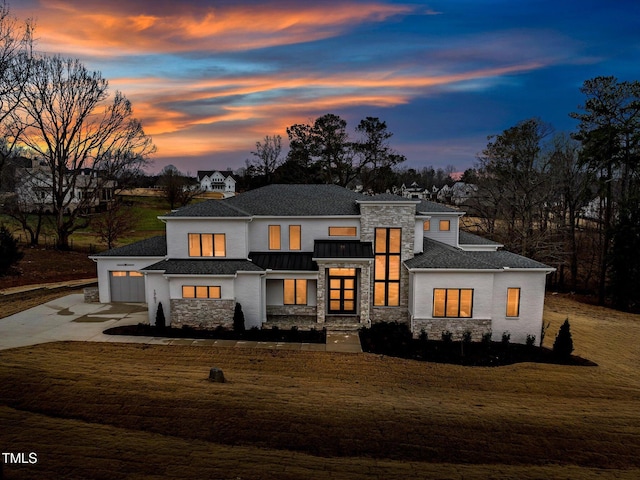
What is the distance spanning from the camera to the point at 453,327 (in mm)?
18203

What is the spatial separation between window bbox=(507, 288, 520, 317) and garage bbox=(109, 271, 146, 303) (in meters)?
20.3

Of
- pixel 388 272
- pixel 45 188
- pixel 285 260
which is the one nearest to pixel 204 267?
pixel 285 260

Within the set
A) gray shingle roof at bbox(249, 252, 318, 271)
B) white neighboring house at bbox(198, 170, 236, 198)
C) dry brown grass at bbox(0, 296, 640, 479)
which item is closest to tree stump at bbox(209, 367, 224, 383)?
dry brown grass at bbox(0, 296, 640, 479)

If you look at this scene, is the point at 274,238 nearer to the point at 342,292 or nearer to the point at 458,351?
the point at 342,292

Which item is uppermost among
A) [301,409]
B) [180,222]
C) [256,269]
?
[180,222]

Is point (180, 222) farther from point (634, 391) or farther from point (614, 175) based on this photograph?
point (614, 175)

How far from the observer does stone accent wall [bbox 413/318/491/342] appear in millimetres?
18156

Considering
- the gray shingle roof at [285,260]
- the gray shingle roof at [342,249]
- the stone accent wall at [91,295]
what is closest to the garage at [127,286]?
the stone accent wall at [91,295]

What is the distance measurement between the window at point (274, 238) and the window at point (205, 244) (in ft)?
8.40

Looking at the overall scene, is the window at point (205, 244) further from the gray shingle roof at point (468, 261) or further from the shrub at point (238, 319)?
the gray shingle roof at point (468, 261)

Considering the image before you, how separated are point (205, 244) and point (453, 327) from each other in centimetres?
1324

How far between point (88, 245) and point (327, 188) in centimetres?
3334

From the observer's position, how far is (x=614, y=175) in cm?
3172

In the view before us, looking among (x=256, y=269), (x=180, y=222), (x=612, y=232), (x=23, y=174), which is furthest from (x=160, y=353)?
(x=23, y=174)
